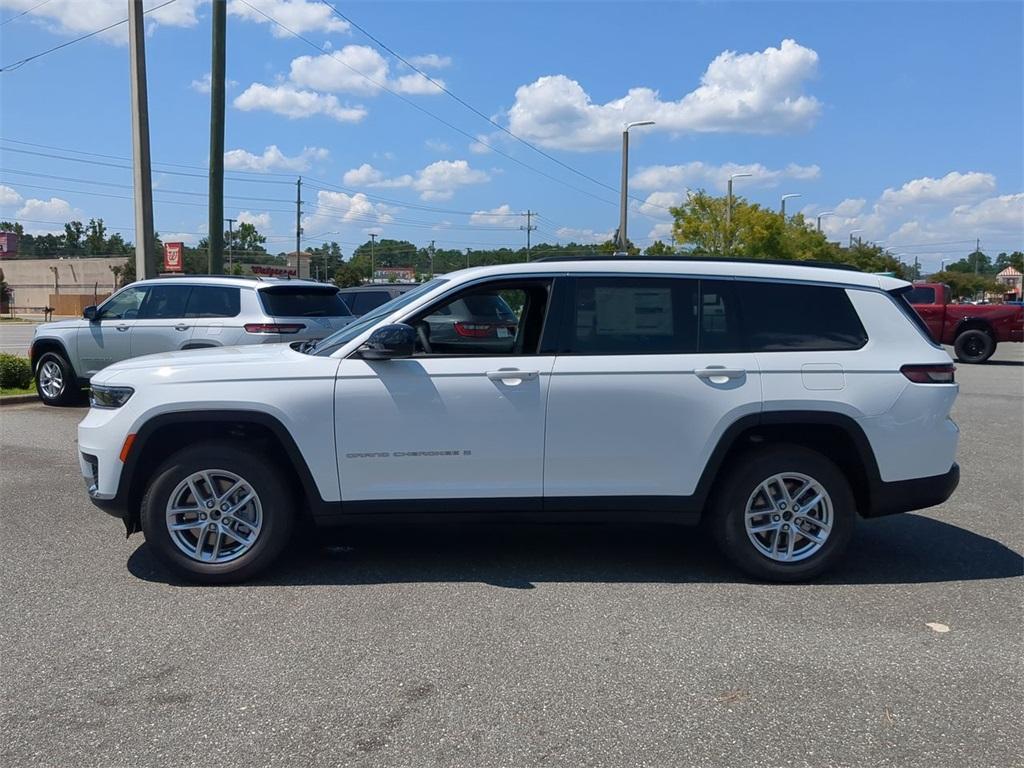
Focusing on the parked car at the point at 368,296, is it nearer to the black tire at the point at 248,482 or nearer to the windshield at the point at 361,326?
the windshield at the point at 361,326

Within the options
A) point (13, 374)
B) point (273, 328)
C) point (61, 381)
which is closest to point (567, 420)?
point (273, 328)

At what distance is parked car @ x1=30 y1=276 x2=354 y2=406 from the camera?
34.8 feet

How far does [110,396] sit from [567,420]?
8.61 feet

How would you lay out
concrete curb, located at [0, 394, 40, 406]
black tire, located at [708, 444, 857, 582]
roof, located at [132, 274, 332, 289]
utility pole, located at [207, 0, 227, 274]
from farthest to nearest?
1. utility pole, located at [207, 0, 227, 274]
2. concrete curb, located at [0, 394, 40, 406]
3. roof, located at [132, 274, 332, 289]
4. black tire, located at [708, 444, 857, 582]

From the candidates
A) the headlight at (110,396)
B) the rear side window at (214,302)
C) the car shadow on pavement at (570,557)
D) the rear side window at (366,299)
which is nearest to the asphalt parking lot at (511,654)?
the car shadow on pavement at (570,557)

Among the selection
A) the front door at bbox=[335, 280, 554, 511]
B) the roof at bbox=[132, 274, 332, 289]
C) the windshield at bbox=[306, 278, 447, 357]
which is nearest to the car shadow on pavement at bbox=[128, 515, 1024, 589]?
the front door at bbox=[335, 280, 554, 511]

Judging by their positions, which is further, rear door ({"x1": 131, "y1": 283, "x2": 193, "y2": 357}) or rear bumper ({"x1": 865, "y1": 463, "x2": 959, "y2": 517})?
rear door ({"x1": 131, "y1": 283, "x2": 193, "y2": 357})

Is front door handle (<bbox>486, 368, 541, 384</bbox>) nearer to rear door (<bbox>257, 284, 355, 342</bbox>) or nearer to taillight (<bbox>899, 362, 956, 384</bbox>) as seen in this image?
taillight (<bbox>899, 362, 956, 384</bbox>)

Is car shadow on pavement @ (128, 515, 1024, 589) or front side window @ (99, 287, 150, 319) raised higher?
front side window @ (99, 287, 150, 319)

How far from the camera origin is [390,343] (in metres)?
4.70

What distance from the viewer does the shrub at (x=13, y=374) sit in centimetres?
1277

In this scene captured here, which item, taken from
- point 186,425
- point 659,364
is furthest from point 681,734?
point 186,425

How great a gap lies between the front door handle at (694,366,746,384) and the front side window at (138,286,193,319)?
823cm

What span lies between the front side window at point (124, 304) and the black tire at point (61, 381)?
90 centimetres
